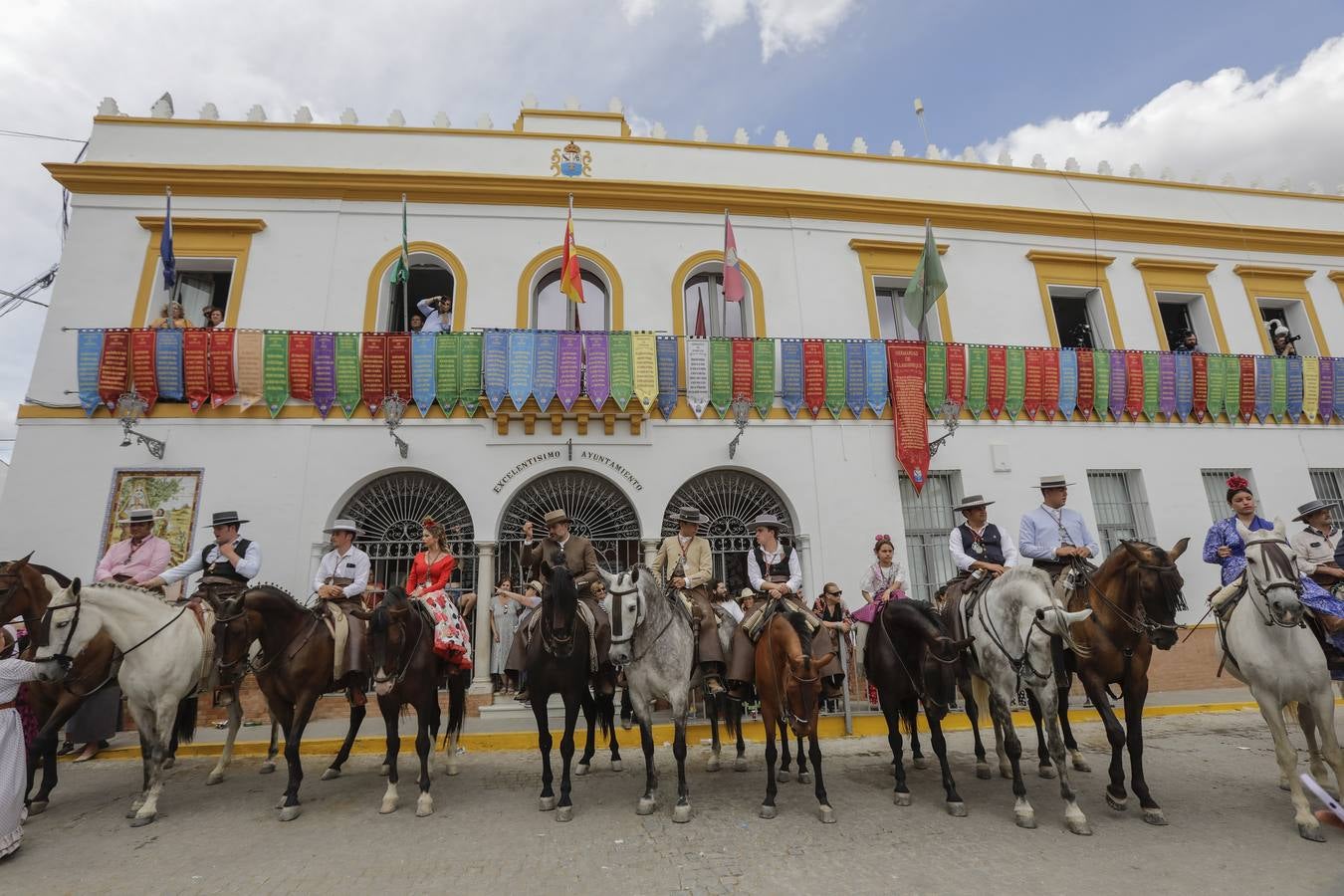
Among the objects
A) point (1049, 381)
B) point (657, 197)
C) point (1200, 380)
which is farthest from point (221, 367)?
point (1200, 380)

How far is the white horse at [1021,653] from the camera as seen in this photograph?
16.0 feet

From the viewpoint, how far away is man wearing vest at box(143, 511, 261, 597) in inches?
261

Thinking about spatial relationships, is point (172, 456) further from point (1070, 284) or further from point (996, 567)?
point (1070, 284)

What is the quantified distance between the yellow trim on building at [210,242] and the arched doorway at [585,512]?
5.66m

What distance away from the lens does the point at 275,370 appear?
955 centimetres

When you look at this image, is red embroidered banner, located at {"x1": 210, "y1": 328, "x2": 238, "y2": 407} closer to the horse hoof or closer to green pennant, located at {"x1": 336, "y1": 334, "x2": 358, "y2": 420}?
green pennant, located at {"x1": 336, "y1": 334, "x2": 358, "y2": 420}

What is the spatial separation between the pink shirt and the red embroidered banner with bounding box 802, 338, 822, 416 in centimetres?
915

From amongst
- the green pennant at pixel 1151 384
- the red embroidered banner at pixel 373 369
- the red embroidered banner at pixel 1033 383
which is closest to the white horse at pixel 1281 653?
the red embroidered banner at pixel 1033 383

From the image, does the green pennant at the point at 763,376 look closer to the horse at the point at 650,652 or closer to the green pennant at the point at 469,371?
the green pennant at the point at 469,371

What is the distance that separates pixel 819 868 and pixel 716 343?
763 cm

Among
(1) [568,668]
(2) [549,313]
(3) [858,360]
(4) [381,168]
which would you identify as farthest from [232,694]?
(3) [858,360]

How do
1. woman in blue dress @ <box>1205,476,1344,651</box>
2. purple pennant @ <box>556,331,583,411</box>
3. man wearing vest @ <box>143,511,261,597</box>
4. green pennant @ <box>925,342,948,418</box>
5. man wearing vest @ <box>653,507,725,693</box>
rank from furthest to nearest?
green pennant @ <box>925,342,948,418</box> < purple pennant @ <box>556,331,583,411</box> < man wearing vest @ <box>143,511,261,597</box> < man wearing vest @ <box>653,507,725,693</box> < woman in blue dress @ <box>1205,476,1344,651</box>

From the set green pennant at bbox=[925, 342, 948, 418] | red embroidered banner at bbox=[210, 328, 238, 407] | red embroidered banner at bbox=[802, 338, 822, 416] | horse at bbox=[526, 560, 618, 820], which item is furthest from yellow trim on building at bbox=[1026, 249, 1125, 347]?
red embroidered banner at bbox=[210, 328, 238, 407]

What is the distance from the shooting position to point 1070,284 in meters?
12.1
